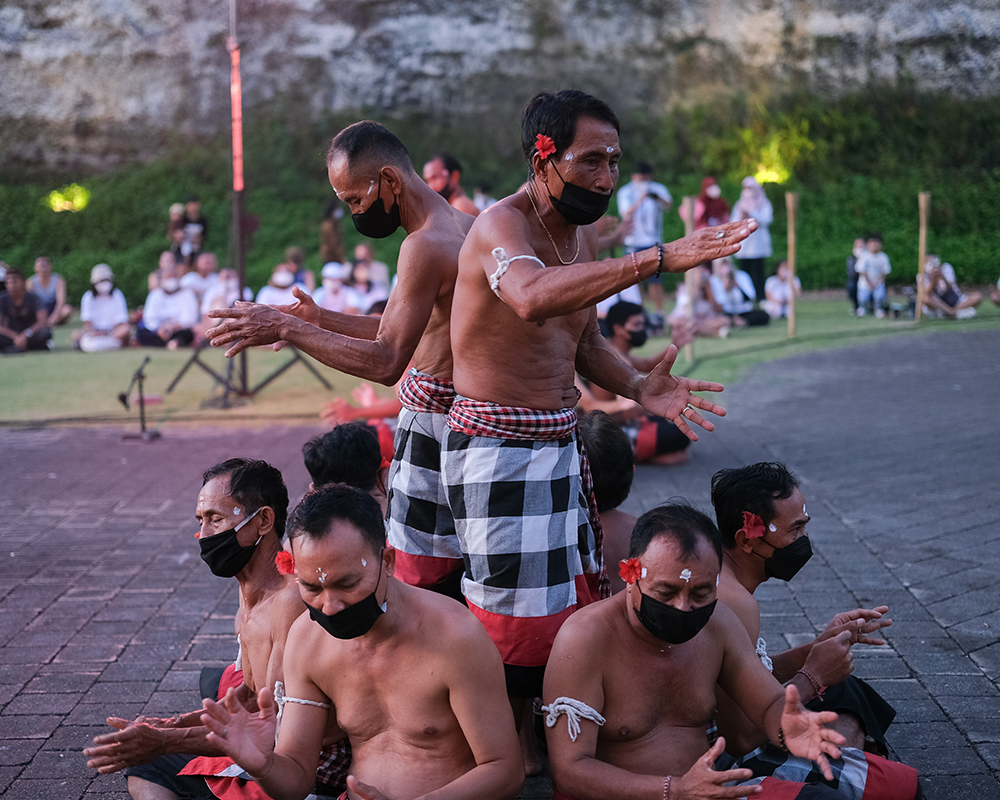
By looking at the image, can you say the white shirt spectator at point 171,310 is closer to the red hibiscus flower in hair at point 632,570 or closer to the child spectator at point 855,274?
the child spectator at point 855,274

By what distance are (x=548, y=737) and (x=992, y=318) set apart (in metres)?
14.0

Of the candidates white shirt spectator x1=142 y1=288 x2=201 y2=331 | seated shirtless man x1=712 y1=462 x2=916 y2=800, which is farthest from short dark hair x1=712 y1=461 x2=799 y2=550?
white shirt spectator x1=142 y1=288 x2=201 y2=331

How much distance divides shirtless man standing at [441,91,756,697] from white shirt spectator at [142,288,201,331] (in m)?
11.0

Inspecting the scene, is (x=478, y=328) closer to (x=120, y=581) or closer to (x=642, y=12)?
(x=120, y=581)

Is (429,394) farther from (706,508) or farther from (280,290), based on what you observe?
(280,290)

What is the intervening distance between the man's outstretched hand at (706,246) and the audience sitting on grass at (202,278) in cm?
1219

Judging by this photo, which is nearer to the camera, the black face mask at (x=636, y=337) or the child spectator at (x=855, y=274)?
the black face mask at (x=636, y=337)

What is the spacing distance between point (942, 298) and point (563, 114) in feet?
44.4

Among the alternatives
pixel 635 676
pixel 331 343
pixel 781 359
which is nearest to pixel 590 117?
pixel 331 343

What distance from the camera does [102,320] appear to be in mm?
13227

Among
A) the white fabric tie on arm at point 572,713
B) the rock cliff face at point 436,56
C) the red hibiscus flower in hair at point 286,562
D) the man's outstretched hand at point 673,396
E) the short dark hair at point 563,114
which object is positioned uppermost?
the rock cliff face at point 436,56

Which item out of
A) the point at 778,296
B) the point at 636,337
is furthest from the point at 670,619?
the point at 778,296

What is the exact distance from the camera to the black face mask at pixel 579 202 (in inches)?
111

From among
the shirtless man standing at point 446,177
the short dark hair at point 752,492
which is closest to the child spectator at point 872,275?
the shirtless man standing at point 446,177
